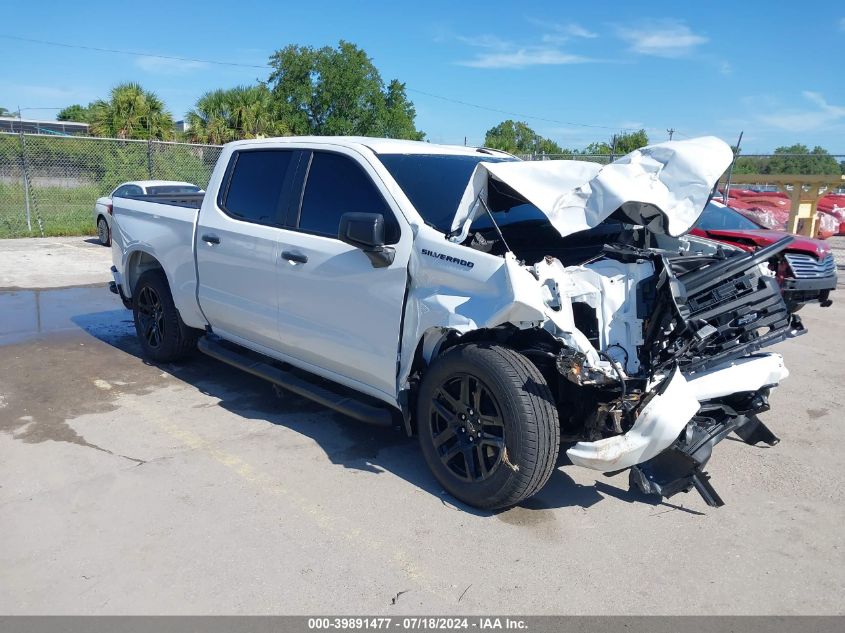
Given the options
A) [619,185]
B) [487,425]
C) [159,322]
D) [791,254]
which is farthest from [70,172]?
[619,185]

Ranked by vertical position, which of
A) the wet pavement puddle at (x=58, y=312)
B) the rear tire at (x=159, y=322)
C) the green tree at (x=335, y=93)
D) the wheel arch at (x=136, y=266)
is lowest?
the wet pavement puddle at (x=58, y=312)

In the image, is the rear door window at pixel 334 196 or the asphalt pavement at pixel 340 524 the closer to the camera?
the asphalt pavement at pixel 340 524

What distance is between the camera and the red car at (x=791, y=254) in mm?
7660

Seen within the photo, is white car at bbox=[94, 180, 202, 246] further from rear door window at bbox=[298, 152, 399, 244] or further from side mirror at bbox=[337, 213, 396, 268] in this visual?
side mirror at bbox=[337, 213, 396, 268]

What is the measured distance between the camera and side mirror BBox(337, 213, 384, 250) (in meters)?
3.98

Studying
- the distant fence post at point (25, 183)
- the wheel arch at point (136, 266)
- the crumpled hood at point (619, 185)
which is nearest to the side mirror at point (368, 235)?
the crumpled hood at point (619, 185)

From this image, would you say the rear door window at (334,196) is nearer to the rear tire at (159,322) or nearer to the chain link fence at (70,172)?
the rear tire at (159,322)

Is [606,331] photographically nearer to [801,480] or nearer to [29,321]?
[801,480]

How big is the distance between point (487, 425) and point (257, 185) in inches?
106

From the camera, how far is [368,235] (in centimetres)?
399

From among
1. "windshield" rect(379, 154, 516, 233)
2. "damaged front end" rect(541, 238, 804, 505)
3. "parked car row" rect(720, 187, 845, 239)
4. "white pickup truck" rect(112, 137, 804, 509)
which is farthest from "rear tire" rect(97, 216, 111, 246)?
"damaged front end" rect(541, 238, 804, 505)

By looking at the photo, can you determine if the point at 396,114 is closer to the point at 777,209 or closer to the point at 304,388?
the point at 777,209

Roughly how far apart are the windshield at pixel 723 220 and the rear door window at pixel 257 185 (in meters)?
6.32

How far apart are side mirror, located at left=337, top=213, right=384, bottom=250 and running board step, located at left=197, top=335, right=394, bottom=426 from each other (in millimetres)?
1075
